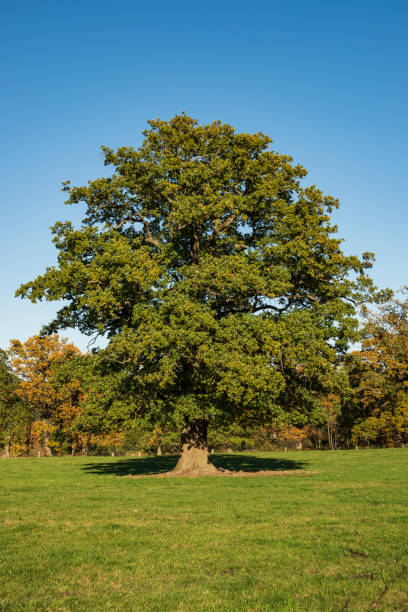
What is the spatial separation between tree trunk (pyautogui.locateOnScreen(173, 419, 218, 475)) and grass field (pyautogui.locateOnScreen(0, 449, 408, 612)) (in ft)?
29.0

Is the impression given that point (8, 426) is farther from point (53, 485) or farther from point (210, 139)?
point (210, 139)

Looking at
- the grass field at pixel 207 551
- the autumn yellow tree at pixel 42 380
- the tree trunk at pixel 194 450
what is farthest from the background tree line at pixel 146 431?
the grass field at pixel 207 551

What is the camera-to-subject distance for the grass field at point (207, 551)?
637 cm

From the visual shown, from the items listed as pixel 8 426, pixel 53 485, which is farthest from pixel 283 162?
pixel 8 426

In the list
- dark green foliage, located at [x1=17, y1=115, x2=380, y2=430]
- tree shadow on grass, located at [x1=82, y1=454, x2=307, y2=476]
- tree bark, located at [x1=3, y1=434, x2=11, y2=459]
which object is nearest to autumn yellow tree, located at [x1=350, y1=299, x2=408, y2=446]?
tree shadow on grass, located at [x1=82, y1=454, x2=307, y2=476]

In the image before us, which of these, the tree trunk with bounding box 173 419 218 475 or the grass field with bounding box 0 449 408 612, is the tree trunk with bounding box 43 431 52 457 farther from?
the grass field with bounding box 0 449 408 612

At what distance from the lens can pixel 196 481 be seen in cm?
2136

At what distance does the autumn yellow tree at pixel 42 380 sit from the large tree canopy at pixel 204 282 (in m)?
37.5

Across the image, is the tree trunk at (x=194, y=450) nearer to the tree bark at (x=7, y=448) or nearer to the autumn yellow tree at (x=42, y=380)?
the autumn yellow tree at (x=42, y=380)

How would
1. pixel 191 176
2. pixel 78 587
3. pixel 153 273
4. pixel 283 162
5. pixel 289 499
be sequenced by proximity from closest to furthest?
pixel 78 587, pixel 289 499, pixel 153 273, pixel 191 176, pixel 283 162

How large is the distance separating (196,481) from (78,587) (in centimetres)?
1501

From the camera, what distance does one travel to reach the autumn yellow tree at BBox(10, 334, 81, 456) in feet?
201

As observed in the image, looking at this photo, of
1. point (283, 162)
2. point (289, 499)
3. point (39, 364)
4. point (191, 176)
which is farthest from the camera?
point (39, 364)

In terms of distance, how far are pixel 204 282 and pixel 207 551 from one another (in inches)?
596
